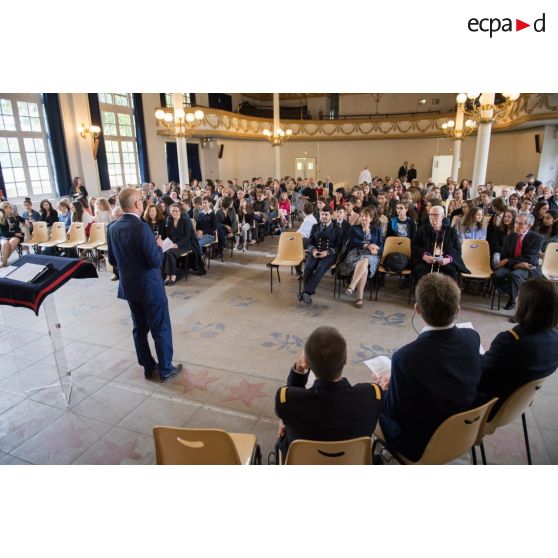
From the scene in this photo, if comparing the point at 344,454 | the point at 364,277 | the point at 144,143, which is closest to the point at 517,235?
the point at 364,277

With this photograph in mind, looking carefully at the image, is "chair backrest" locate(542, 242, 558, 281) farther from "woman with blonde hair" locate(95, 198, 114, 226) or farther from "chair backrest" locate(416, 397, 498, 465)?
"woman with blonde hair" locate(95, 198, 114, 226)

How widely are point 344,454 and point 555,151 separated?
14.3m

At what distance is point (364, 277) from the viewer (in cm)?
521

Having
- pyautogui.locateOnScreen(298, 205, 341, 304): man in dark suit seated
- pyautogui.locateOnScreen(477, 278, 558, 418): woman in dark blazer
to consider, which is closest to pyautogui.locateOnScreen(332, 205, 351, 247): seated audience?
pyautogui.locateOnScreen(298, 205, 341, 304): man in dark suit seated

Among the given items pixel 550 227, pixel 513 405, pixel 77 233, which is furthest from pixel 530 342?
pixel 77 233

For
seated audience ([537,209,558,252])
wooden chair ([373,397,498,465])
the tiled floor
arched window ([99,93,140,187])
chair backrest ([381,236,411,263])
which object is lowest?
the tiled floor

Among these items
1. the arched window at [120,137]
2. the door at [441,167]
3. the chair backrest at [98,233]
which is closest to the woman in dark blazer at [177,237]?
the chair backrest at [98,233]

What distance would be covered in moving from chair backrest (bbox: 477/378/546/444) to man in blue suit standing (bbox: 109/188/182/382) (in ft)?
8.18

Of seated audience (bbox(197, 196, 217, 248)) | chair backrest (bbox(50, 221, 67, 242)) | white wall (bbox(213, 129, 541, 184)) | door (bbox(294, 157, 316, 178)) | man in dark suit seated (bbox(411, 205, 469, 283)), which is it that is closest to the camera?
man in dark suit seated (bbox(411, 205, 469, 283))

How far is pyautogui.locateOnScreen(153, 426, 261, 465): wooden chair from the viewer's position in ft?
5.41

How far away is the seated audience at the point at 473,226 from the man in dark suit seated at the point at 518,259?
469 mm

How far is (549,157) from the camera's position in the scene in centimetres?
1236

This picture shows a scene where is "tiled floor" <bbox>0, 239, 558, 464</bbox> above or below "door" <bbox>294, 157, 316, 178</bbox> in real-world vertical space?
below
